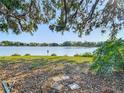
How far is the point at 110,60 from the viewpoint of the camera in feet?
25.6

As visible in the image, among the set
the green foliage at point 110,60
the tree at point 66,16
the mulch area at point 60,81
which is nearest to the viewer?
the mulch area at point 60,81

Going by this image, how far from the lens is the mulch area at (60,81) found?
715 cm

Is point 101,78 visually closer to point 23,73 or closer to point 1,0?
point 23,73

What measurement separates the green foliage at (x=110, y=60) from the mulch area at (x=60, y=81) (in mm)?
176

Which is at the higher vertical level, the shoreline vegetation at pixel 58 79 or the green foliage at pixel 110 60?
the green foliage at pixel 110 60

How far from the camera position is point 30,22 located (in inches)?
555

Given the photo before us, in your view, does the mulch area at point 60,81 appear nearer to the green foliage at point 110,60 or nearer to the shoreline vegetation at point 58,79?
the shoreline vegetation at point 58,79

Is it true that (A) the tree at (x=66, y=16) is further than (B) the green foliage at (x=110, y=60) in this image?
Yes

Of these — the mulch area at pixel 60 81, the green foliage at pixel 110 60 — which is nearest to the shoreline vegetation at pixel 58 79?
the mulch area at pixel 60 81

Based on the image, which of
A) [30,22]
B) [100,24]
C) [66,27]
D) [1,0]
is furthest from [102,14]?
[1,0]

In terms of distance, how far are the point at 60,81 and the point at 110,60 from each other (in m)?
1.44

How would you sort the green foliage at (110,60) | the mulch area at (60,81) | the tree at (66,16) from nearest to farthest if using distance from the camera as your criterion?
the mulch area at (60,81)
the green foliage at (110,60)
the tree at (66,16)

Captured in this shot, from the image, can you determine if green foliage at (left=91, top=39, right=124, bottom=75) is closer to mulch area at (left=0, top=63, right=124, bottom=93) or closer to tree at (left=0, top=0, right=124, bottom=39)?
mulch area at (left=0, top=63, right=124, bottom=93)

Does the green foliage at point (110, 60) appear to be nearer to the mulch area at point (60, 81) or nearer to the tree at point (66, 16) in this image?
the mulch area at point (60, 81)
